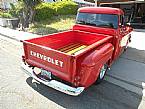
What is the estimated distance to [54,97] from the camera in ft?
14.6

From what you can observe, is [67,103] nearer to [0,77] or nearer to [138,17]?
[0,77]

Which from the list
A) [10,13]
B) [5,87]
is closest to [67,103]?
[5,87]

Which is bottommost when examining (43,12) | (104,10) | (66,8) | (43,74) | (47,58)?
(43,74)

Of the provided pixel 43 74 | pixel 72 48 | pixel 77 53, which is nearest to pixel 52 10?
pixel 72 48

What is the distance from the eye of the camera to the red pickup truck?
12.9ft

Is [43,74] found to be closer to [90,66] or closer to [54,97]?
[54,97]

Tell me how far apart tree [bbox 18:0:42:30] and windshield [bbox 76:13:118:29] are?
6.94 metres

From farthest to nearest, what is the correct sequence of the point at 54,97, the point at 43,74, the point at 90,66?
the point at 43,74 < the point at 54,97 < the point at 90,66

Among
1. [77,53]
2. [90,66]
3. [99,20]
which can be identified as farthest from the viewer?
[99,20]

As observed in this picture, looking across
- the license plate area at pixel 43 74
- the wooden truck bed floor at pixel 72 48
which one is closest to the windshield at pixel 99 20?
the wooden truck bed floor at pixel 72 48

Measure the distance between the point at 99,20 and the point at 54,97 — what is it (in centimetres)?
320

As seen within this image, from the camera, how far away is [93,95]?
15.3 ft

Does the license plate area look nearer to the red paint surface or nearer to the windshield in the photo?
the red paint surface

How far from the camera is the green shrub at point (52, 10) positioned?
15.8 meters
